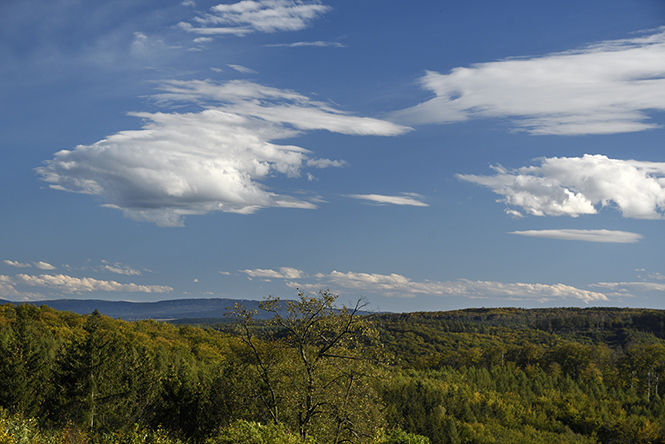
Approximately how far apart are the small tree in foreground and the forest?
7cm

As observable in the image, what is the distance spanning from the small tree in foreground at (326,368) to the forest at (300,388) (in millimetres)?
70

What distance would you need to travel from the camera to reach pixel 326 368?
86.4 ft

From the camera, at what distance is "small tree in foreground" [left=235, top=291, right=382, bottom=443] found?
2434 centimetres

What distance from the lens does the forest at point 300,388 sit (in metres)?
24.6

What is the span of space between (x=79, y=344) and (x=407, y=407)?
6194cm

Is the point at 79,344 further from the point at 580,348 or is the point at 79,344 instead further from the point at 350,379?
the point at 580,348

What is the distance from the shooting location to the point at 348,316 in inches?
968

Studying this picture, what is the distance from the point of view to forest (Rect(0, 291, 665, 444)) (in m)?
24.6

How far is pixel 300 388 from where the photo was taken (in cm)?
2584

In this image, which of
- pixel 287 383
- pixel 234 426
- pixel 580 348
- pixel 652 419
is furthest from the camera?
pixel 580 348

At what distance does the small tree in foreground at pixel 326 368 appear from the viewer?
24.3 m

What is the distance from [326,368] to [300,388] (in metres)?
1.70

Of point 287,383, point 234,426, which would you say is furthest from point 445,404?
point 234,426

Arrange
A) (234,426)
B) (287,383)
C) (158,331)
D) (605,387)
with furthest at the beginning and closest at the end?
(158,331), (605,387), (287,383), (234,426)
